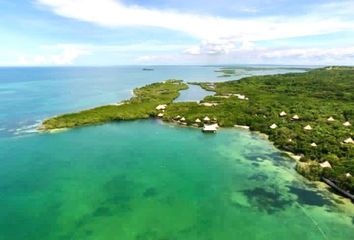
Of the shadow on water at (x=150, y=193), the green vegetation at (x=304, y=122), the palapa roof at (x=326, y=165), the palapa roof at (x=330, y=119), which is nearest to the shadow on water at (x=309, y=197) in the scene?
the green vegetation at (x=304, y=122)

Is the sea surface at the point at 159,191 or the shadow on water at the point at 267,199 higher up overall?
the shadow on water at the point at 267,199

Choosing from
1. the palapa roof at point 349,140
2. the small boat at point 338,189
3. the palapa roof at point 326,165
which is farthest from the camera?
the palapa roof at point 349,140

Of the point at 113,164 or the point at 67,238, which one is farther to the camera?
the point at 113,164

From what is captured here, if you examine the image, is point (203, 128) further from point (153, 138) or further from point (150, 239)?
point (150, 239)

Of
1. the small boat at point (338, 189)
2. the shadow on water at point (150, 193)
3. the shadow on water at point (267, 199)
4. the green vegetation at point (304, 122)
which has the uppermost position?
the green vegetation at point (304, 122)

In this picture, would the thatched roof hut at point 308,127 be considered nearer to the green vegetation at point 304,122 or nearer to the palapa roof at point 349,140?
the green vegetation at point 304,122

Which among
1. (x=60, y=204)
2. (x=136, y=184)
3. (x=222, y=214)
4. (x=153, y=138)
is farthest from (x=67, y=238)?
(x=153, y=138)
